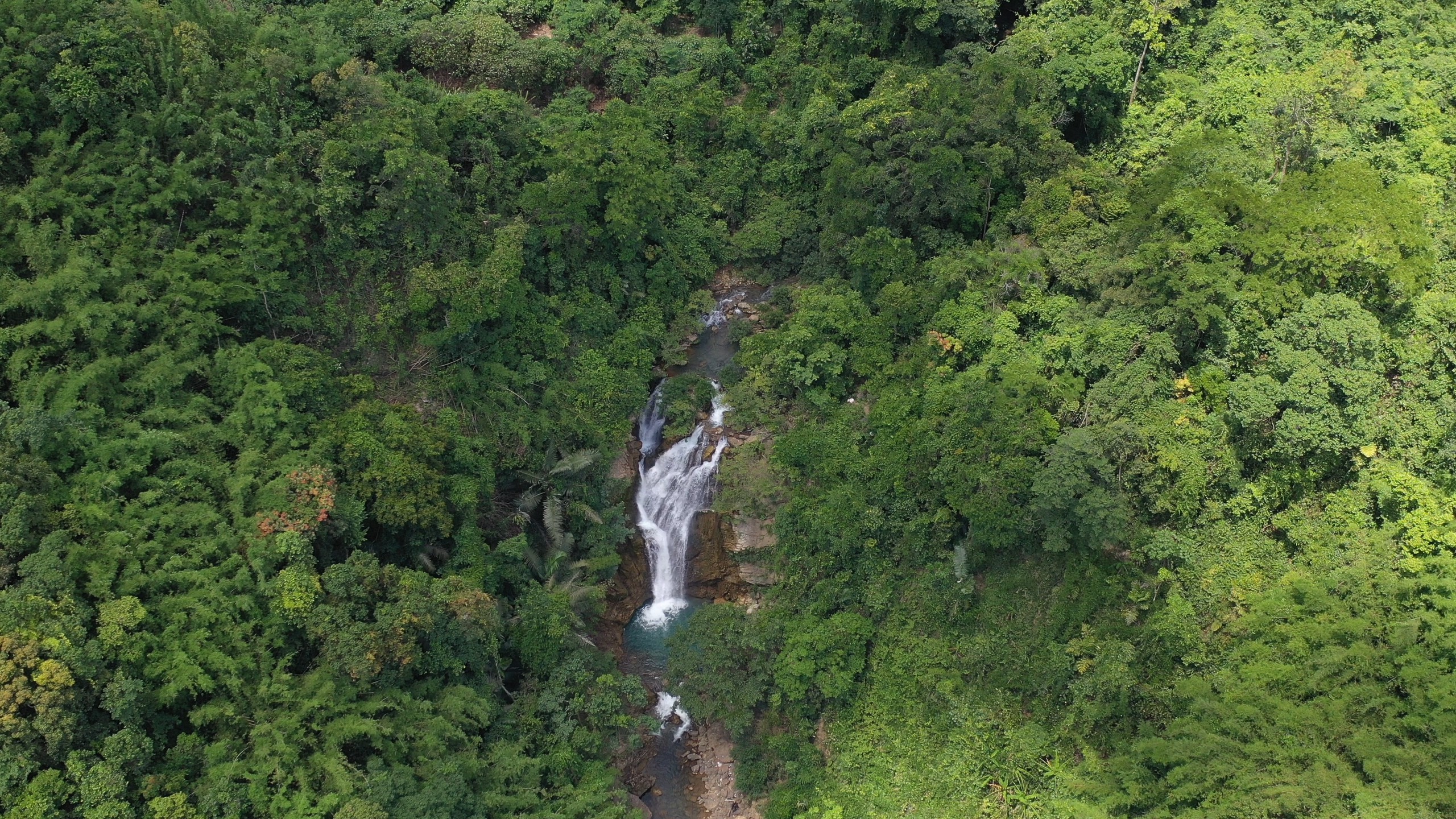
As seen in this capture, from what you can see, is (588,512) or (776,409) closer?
(588,512)

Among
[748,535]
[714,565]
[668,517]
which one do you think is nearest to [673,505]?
[668,517]

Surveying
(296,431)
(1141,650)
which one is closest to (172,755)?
(296,431)

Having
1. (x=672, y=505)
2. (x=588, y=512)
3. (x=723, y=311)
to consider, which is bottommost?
(x=672, y=505)

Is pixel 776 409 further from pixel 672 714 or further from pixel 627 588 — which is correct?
pixel 672 714

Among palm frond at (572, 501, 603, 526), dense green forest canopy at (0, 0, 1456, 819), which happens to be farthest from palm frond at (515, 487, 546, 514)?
palm frond at (572, 501, 603, 526)

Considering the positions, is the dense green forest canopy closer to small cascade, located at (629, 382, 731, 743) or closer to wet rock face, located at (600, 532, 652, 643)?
wet rock face, located at (600, 532, 652, 643)

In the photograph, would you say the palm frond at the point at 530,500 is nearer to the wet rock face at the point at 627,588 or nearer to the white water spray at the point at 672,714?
the wet rock face at the point at 627,588
